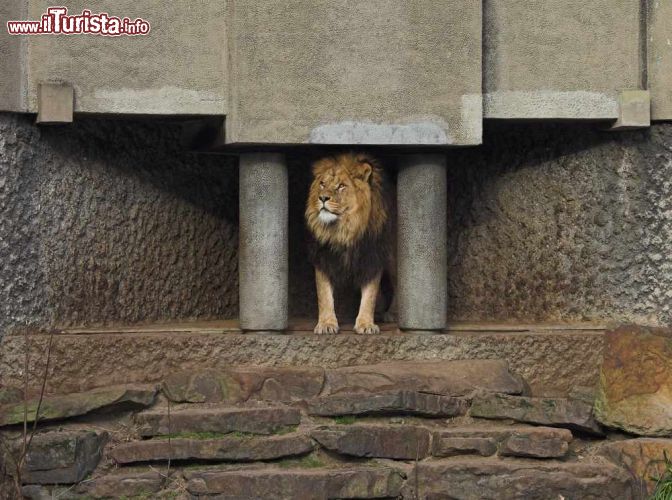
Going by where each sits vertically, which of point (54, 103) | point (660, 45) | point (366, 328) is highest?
point (660, 45)

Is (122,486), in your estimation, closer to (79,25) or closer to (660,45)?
(79,25)

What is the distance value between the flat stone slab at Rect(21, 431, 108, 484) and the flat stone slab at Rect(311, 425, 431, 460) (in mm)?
1232

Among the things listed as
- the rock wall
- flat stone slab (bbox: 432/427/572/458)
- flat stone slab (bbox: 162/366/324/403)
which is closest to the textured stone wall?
the rock wall

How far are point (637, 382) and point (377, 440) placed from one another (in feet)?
5.08

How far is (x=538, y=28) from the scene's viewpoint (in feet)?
27.4

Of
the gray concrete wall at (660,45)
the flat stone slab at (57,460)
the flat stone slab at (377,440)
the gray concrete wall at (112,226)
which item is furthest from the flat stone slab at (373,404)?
the gray concrete wall at (660,45)

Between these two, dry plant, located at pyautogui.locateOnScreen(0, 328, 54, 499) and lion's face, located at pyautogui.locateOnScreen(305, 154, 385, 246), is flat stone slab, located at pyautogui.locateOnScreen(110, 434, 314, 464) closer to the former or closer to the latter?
dry plant, located at pyautogui.locateOnScreen(0, 328, 54, 499)

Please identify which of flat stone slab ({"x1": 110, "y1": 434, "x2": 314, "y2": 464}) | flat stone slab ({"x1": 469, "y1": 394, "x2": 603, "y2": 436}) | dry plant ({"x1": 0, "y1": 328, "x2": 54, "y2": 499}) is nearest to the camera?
dry plant ({"x1": 0, "y1": 328, "x2": 54, "y2": 499})

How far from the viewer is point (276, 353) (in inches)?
317

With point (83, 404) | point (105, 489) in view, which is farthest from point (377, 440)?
point (83, 404)

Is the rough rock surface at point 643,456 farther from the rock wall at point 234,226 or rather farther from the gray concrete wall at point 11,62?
the gray concrete wall at point 11,62

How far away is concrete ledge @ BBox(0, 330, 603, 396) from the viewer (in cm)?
778

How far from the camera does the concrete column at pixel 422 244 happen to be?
27.2 feet

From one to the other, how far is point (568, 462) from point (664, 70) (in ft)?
8.04
